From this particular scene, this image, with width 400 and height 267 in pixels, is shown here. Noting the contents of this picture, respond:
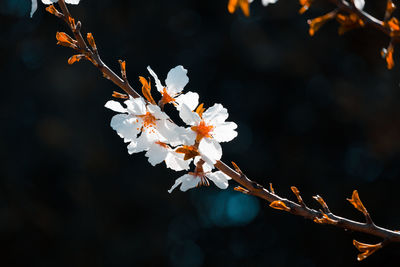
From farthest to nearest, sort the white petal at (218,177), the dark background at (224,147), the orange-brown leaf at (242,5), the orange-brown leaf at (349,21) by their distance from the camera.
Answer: the dark background at (224,147)
the white petal at (218,177)
the orange-brown leaf at (349,21)
the orange-brown leaf at (242,5)

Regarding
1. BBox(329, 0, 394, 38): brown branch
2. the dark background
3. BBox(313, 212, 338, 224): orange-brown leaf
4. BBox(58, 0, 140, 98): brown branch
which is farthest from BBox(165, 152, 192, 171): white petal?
the dark background

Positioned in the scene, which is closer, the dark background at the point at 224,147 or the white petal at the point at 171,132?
the white petal at the point at 171,132

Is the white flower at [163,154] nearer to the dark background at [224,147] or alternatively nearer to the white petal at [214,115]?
the white petal at [214,115]

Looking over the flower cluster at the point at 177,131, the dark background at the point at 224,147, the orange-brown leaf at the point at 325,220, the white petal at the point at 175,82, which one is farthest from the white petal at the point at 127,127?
the dark background at the point at 224,147

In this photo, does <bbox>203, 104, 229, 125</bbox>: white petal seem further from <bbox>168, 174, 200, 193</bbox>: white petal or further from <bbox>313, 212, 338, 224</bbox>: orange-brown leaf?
<bbox>313, 212, 338, 224</bbox>: orange-brown leaf

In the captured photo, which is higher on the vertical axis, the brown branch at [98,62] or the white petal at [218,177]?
the brown branch at [98,62]

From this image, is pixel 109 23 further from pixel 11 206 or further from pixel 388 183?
pixel 388 183
